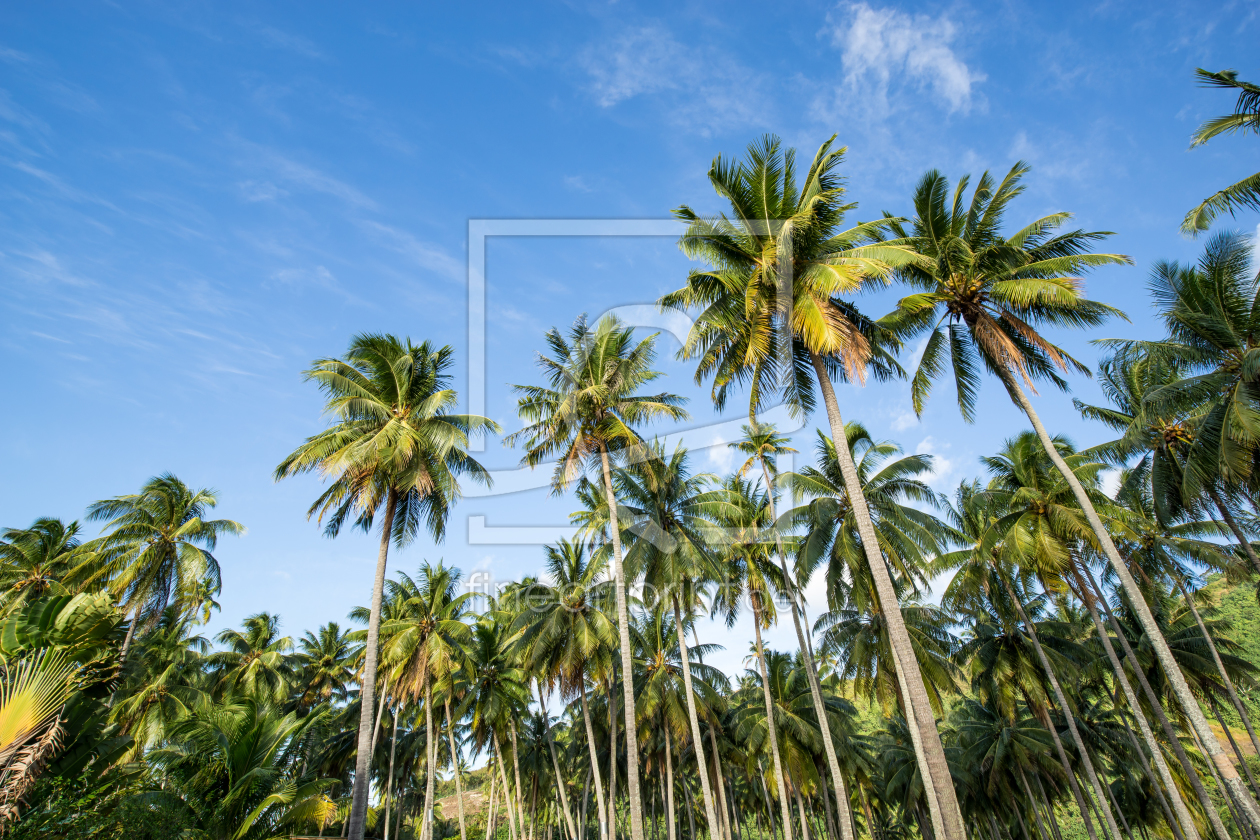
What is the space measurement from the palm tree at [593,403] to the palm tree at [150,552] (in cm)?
1754

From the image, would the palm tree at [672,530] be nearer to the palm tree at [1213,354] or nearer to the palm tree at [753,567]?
the palm tree at [753,567]

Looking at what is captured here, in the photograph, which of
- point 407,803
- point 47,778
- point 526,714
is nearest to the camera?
point 47,778

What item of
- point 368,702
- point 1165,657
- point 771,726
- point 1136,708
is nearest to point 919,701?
point 1165,657

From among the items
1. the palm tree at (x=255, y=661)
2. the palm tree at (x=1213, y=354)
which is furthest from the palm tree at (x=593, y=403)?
the palm tree at (x=255, y=661)

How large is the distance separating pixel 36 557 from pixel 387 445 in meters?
24.7

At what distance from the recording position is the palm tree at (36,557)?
2698 centimetres

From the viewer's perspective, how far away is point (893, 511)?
Answer: 69.8ft

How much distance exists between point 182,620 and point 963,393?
40.4m

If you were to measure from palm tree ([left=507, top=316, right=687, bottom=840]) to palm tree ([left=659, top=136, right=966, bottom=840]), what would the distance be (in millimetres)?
3684

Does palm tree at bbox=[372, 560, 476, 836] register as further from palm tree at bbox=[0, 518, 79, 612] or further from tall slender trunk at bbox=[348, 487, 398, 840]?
palm tree at bbox=[0, 518, 79, 612]

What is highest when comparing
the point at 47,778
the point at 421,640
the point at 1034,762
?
the point at 421,640

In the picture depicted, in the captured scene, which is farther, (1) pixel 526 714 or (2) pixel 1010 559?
(1) pixel 526 714

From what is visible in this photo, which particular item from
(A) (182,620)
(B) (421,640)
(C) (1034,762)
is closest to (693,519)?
(B) (421,640)

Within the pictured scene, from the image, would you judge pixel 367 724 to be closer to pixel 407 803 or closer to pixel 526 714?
pixel 526 714
